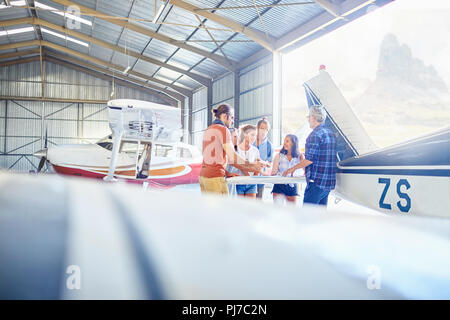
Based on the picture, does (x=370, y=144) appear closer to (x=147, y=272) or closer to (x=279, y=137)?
(x=147, y=272)

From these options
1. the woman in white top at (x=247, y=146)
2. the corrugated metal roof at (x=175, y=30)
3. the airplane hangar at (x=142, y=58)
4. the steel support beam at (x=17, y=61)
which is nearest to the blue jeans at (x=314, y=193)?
the woman in white top at (x=247, y=146)

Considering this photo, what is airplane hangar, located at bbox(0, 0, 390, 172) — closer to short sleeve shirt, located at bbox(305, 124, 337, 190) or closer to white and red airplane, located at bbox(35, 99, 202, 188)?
white and red airplane, located at bbox(35, 99, 202, 188)

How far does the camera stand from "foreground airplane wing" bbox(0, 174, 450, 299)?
0.42 meters

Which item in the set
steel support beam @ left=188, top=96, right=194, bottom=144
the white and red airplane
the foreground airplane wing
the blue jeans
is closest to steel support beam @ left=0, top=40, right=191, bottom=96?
steel support beam @ left=188, top=96, right=194, bottom=144

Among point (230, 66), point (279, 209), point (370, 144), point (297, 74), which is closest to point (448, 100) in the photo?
point (297, 74)

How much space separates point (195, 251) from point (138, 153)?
836 centimetres

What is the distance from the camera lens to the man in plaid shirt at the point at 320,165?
335cm

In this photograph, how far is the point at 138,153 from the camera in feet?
28.2

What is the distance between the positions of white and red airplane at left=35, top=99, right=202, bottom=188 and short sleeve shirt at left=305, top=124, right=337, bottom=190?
18.0 ft

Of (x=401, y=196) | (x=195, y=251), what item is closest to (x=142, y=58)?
(x=401, y=196)

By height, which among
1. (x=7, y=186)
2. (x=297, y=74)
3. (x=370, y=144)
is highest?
(x=297, y=74)
